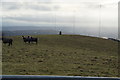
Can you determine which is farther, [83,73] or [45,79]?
[83,73]

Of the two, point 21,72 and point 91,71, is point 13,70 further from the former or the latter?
point 91,71

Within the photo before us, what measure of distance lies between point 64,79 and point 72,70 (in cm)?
330

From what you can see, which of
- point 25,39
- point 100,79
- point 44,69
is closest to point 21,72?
point 44,69

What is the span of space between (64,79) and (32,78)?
88cm

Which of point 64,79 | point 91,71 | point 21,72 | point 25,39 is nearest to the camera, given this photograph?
point 64,79

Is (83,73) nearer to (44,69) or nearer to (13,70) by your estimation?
(44,69)

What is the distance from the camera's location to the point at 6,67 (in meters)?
9.63

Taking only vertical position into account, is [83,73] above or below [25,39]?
below

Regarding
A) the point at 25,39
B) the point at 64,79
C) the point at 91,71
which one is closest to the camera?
the point at 64,79

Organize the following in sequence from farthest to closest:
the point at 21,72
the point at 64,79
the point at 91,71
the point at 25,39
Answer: the point at 25,39
the point at 91,71
the point at 21,72
the point at 64,79

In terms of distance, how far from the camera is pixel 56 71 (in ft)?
30.2

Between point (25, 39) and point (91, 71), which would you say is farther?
point (25, 39)

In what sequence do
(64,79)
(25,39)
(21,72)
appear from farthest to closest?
(25,39) < (21,72) < (64,79)

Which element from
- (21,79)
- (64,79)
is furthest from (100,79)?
(21,79)
